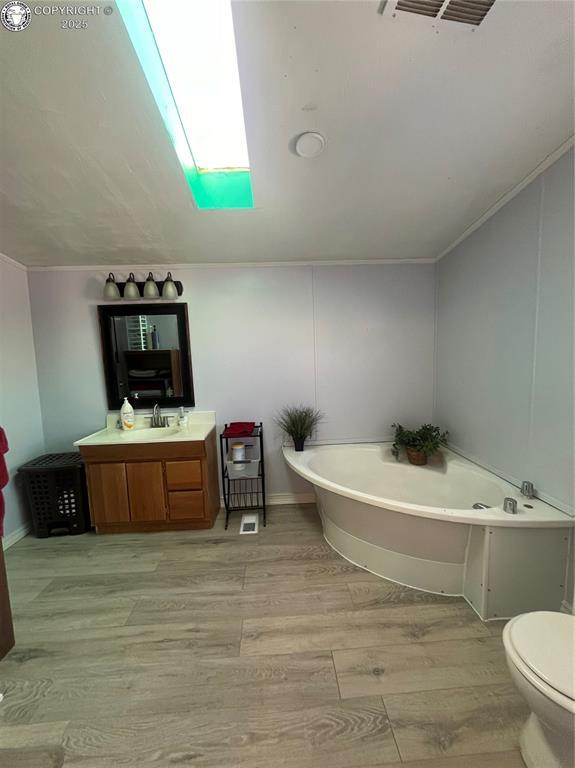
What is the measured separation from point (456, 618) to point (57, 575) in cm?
243

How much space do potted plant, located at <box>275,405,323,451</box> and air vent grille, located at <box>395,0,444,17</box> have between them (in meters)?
2.21

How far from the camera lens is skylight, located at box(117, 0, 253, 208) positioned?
107 cm

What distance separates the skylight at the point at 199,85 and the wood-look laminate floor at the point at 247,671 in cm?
240

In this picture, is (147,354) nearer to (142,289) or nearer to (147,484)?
(142,289)

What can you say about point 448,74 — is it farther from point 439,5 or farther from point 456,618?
point 456,618

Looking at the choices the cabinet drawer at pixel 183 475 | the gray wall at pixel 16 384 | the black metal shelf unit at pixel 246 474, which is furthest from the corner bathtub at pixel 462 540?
the gray wall at pixel 16 384

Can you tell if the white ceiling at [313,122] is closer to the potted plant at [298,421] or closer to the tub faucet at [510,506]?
the potted plant at [298,421]

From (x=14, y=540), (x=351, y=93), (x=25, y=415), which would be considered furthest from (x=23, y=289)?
(x=351, y=93)

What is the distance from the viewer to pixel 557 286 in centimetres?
142

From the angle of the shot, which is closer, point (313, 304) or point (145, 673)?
point (145, 673)

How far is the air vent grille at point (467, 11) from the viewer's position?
0.92m

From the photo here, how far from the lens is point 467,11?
945 mm

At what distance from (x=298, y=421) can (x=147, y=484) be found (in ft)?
4.30

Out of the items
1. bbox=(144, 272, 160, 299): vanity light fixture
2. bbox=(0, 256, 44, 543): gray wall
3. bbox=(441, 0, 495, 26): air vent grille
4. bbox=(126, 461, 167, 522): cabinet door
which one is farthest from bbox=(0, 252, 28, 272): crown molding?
bbox=(441, 0, 495, 26): air vent grille
